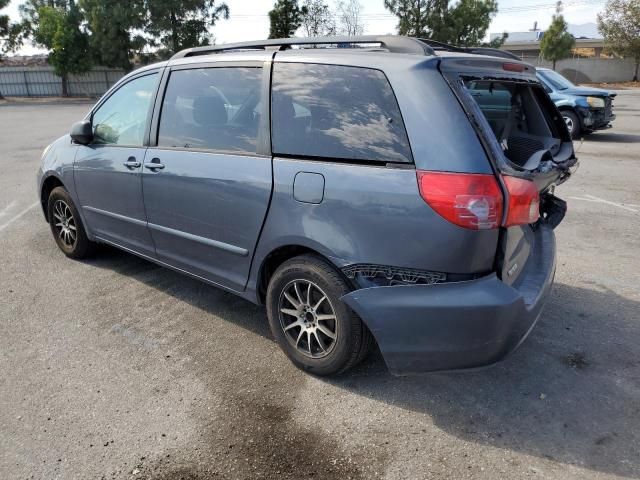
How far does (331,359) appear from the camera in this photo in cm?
305

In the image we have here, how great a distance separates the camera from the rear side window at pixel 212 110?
3318mm

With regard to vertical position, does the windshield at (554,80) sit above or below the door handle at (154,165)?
above

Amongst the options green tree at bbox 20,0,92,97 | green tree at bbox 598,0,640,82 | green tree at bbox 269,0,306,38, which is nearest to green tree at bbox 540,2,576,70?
green tree at bbox 598,0,640,82

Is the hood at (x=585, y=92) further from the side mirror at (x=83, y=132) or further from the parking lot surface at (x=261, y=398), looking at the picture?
the side mirror at (x=83, y=132)

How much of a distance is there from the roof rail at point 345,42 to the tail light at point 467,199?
75 centimetres

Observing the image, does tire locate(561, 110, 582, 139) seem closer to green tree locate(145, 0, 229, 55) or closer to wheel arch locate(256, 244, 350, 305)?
wheel arch locate(256, 244, 350, 305)

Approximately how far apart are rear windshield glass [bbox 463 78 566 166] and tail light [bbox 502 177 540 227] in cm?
123

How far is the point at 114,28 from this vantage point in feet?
117

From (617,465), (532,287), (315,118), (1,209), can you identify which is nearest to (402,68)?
(315,118)

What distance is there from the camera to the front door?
4.06 metres

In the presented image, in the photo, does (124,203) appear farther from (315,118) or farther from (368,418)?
(368,418)

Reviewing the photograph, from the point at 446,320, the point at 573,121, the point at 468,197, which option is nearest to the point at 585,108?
the point at 573,121

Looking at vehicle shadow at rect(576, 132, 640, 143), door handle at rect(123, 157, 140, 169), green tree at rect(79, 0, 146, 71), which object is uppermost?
green tree at rect(79, 0, 146, 71)

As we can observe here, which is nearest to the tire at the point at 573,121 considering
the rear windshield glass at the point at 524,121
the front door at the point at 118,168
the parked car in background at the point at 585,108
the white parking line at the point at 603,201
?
the parked car in background at the point at 585,108
